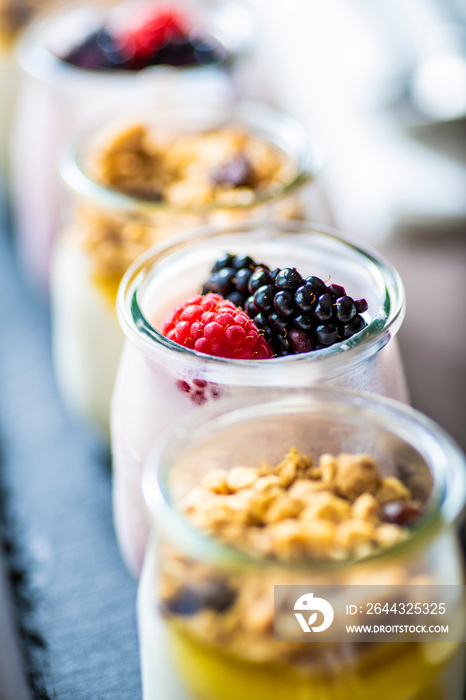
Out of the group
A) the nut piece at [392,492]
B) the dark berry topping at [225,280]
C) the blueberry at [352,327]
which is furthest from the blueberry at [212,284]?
the nut piece at [392,492]

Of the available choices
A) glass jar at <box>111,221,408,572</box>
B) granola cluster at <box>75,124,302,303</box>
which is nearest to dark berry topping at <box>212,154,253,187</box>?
granola cluster at <box>75,124,302,303</box>

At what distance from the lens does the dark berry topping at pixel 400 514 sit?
1.38 ft

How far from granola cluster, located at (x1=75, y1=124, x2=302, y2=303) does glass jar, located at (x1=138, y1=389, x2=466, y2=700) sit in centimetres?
29

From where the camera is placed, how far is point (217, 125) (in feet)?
3.04

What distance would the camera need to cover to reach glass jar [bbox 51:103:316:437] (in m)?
0.73

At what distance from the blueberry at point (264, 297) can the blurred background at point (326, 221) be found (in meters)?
0.27

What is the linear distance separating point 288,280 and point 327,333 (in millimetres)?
47

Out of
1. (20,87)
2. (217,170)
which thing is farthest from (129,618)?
(20,87)

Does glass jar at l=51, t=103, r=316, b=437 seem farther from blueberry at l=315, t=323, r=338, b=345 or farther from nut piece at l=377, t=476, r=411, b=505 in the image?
nut piece at l=377, t=476, r=411, b=505

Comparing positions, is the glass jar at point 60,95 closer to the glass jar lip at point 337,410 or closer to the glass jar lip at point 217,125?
the glass jar lip at point 217,125

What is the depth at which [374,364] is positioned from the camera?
542mm

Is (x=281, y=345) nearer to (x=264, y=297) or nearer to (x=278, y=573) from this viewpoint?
(x=264, y=297)

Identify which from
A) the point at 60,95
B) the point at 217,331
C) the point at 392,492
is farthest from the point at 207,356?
the point at 60,95

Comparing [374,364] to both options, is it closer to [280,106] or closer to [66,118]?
[66,118]
